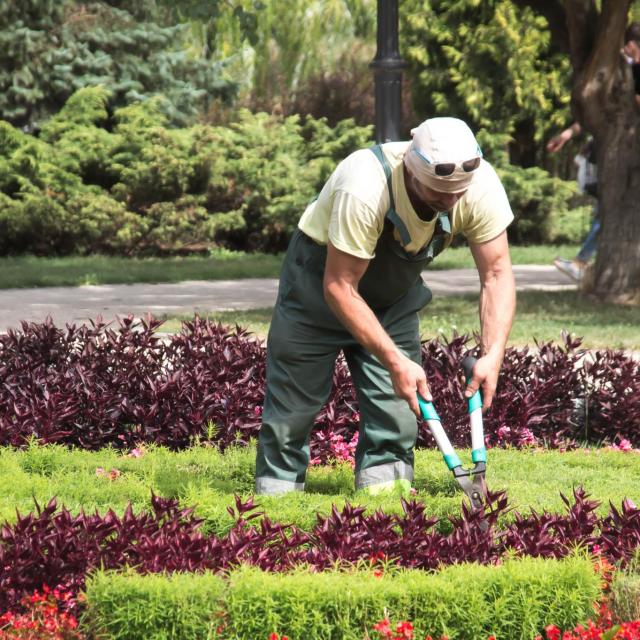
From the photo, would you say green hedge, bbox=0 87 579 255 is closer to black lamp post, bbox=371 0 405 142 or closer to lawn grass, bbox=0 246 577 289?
lawn grass, bbox=0 246 577 289

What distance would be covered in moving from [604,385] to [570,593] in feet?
11.0

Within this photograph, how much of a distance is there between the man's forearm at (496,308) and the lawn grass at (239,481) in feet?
1.95

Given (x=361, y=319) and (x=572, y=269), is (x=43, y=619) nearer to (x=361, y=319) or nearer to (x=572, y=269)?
(x=361, y=319)

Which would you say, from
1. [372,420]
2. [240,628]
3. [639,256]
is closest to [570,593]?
[240,628]

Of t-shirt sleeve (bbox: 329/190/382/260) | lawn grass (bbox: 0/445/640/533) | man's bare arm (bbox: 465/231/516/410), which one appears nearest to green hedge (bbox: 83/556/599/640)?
lawn grass (bbox: 0/445/640/533)

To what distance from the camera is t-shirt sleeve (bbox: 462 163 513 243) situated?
14.8 feet

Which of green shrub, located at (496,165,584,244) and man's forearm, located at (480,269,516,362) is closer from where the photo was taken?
man's forearm, located at (480,269,516,362)

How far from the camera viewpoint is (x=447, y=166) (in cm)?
411

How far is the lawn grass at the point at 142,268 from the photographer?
14.3 metres

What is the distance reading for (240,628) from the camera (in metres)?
3.54

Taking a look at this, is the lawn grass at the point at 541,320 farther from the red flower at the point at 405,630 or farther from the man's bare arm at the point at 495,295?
the red flower at the point at 405,630

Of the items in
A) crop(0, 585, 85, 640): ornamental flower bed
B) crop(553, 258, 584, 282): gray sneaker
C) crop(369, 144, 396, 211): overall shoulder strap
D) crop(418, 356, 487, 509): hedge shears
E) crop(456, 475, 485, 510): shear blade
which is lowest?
crop(553, 258, 584, 282): gray sneaker

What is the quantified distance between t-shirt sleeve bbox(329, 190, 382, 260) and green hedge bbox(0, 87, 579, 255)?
42.4 ft

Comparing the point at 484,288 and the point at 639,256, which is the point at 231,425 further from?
the point at 639,256
